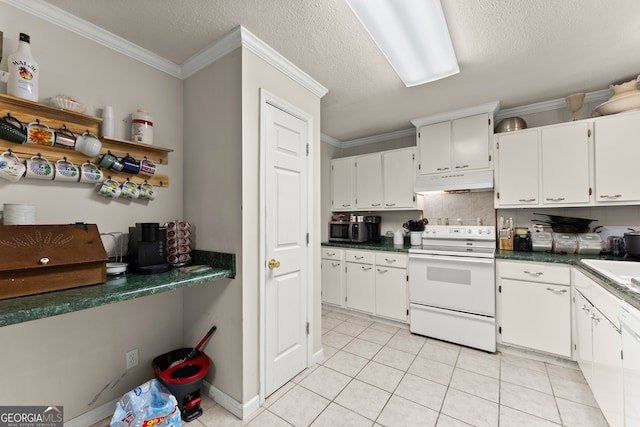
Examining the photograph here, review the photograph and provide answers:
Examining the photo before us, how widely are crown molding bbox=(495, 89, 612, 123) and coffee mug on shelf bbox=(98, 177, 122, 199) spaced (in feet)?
12.6

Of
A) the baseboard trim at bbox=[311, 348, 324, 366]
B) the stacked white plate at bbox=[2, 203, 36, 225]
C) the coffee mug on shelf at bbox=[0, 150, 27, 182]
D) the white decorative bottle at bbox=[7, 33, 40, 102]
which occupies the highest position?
the white decorative bottle at bbox=[7, 33, 40, 102]

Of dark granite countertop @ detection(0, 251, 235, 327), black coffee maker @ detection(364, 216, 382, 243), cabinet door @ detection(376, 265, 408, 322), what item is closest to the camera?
dark granite countertop @ detection(0, 251, 235, 327)

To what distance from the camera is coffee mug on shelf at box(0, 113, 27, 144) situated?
4.37 ft

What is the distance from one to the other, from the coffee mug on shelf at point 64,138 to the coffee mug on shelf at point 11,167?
0.19m

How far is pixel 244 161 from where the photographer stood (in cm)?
175

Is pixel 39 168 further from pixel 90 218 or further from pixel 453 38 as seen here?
pixel 453 38

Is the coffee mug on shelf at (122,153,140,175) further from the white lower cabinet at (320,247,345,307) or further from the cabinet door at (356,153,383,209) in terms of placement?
the cabinet door at (356,153,383,209)

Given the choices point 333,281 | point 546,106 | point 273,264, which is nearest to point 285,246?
point 273,264

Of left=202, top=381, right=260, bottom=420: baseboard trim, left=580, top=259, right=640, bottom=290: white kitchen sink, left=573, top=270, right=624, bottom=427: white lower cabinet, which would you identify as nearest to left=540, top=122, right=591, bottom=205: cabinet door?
left=580, top=259, right=640, bottom=290: white kitchen sink

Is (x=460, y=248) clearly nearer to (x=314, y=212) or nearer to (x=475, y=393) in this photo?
(x=475, y=393)

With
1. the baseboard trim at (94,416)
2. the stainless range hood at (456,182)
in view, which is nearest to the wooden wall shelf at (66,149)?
the baseboard trim at (94,416)

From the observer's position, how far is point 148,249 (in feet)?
5.46

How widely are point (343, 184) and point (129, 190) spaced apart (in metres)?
2.79
